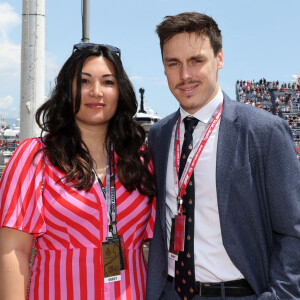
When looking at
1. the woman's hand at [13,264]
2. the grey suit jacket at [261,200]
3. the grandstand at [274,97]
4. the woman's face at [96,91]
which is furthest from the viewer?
the grandstand at [274,97]

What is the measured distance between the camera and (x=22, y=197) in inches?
85.0

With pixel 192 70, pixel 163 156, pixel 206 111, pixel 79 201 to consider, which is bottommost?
pixel 79 201

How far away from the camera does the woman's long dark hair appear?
230cm

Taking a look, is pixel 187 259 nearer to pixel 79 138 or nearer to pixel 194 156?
pixel 194 156

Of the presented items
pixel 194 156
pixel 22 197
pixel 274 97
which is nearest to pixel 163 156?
pixel 194 156

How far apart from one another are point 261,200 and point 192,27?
1048mm

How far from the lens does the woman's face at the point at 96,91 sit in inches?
96.3

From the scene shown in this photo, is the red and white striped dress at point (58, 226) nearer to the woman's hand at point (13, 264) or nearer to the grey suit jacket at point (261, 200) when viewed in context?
the woman's hand at point (13, 264)

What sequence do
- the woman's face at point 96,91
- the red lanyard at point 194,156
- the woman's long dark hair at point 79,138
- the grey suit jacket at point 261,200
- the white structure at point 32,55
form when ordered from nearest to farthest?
1. the grey suit jacket at point 261,200
2. the red lanyard at point 194,156
3. the woman's long dark hair at point 79,138
4. the woman's face at point 96,91
5. the white structure at point 32,55

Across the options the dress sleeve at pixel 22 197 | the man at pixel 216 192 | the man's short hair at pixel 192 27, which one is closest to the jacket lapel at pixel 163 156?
the man at pixel 216 192

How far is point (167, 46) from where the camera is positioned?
7.77ft

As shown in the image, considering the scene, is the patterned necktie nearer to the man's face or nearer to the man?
the man

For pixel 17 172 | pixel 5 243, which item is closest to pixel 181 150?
pixel 17 172

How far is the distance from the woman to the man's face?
428 millimetres
